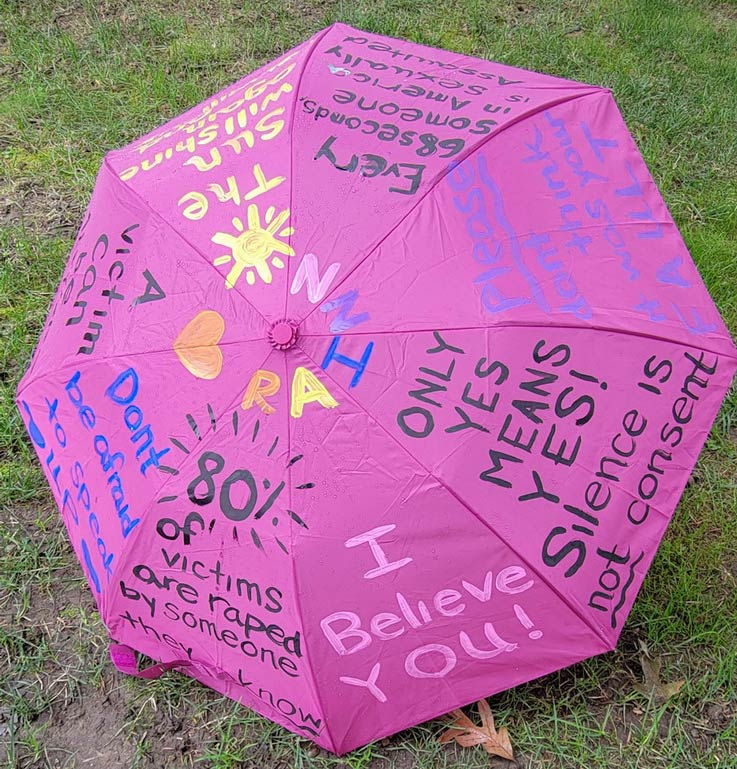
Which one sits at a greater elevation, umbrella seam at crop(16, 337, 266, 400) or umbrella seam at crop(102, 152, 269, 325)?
umbrella seam at crop(102, 152, 269, 325)

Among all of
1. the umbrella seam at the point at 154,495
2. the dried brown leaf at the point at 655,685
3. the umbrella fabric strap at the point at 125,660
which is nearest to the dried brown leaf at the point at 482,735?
the dried brown leaf at the point at 655,685

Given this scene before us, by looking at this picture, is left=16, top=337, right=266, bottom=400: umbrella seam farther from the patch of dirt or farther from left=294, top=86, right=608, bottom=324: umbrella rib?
the patch of dirt

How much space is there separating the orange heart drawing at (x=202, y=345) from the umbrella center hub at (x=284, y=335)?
150 mm

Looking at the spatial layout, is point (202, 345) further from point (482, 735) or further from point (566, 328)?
point (482, 735)

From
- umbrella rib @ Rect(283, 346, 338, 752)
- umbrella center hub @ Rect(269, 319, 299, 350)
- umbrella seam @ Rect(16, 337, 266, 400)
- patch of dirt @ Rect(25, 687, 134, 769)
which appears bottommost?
patch of dirt @ Rect(25, 687, 134, 769)

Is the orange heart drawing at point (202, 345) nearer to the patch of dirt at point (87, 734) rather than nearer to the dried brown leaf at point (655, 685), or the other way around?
the patch of dirt at point (87, 734)

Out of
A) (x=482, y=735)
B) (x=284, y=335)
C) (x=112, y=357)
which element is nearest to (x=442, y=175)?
(x=284, y=335)

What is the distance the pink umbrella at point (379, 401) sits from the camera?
1.78 metres

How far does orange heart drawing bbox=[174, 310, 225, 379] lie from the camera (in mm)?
1849

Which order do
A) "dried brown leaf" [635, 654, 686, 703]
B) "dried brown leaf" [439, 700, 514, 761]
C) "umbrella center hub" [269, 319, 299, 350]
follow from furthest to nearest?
1. "dried brown leaf" [635, 654, 686, 703]
2. "dried brown leaf" [439, 700, 514, 761]
3. "umbrella center hub" [269, 319, 299, 350]

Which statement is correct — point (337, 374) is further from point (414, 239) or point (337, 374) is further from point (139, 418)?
point (139, 418)

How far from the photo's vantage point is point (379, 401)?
1.76 m

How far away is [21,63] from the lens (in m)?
4.30

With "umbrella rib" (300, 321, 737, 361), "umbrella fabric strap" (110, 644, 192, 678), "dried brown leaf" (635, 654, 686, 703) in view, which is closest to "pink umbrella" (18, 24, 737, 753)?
"umbrella rib" (300, 321, 737, 361)
